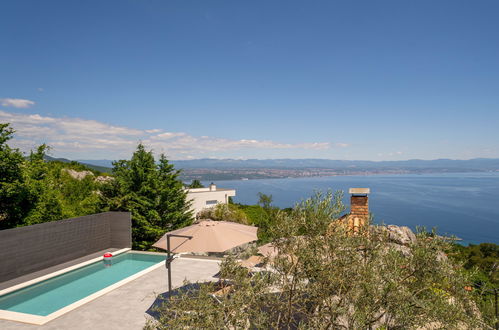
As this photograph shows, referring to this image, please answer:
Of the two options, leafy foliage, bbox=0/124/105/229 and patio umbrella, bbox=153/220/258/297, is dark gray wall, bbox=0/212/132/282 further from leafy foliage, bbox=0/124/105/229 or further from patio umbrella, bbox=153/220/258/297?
patio umbrella, bbox=153/220/258/297

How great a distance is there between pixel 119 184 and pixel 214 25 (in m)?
16.9

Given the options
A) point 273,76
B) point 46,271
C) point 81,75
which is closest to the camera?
point 46,271

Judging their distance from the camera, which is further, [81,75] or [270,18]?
[81,75]

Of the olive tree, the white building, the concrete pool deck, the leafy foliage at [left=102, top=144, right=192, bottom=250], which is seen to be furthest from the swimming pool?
the white building

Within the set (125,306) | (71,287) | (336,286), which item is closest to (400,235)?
(336,286)

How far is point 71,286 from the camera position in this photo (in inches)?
462

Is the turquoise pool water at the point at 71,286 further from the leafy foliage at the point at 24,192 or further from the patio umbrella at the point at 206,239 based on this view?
the leafy foliage at the point at 24,192

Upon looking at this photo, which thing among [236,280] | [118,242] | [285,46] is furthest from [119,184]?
[285,46]

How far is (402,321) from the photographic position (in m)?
3.69

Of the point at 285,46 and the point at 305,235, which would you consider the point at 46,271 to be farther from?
the point at 285,46

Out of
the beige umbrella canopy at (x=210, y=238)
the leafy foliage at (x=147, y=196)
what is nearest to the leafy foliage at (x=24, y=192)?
the leafy foliage at (x=147, y=196)

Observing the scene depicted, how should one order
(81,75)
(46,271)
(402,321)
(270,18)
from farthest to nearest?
(81,75) → (270,18) → (46,271) → (402,321)

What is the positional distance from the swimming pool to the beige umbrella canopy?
405 centimetres

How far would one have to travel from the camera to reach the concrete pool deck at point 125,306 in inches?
309
